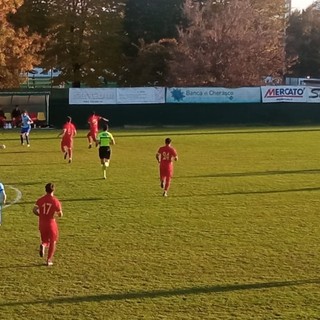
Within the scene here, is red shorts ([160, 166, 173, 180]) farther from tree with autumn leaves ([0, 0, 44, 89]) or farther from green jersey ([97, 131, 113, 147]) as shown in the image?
tree with autumn leaves ([0, 0, 44, 89])

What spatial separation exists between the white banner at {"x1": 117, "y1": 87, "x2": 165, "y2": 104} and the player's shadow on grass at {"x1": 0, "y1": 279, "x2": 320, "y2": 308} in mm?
29665

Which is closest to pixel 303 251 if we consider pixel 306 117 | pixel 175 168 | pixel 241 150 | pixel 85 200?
pixel 85 200

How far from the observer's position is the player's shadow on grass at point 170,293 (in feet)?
29.5

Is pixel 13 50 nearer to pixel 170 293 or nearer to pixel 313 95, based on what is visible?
pixel 313 95

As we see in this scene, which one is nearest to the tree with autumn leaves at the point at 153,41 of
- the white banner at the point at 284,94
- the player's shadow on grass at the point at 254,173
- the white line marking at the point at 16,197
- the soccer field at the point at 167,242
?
the white banner at the point at 284,94

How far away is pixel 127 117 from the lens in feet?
127

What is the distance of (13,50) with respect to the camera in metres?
41.8

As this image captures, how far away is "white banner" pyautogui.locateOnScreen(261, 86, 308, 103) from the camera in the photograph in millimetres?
40312

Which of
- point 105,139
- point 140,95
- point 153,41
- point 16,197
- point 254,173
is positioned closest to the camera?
point 16,197

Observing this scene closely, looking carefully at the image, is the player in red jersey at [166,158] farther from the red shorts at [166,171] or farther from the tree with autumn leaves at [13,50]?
the tree with autumn leaves at [13,50]

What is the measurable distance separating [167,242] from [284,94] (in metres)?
30.2

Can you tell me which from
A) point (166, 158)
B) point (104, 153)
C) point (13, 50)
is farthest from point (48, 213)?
point (13, 50)

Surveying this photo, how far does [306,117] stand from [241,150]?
15.3 meters

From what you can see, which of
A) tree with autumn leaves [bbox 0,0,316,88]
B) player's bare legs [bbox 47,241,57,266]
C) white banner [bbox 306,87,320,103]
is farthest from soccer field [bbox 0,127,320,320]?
tree with autumn leaves [bbox 0,0,316,88]
